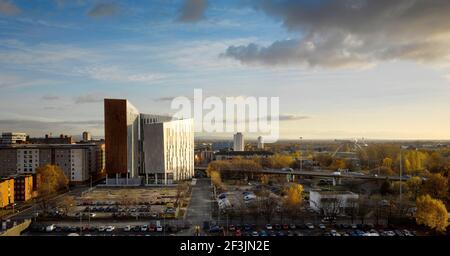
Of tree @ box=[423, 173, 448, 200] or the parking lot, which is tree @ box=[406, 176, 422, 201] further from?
the parking lot

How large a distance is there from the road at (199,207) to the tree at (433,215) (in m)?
4.07

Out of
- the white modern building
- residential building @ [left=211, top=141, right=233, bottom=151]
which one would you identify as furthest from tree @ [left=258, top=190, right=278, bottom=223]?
residential building @ [left=211, top=141, right=233, bottom=151]

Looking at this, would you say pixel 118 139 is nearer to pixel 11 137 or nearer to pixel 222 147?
pixel 11 137

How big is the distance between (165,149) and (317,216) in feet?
26.0

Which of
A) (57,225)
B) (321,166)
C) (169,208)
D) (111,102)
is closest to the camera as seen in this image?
(57,225)

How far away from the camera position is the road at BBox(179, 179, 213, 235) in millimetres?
7854

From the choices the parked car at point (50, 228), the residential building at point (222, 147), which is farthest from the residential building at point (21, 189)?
the residential building at point (222, 147)

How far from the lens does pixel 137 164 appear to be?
14883mm

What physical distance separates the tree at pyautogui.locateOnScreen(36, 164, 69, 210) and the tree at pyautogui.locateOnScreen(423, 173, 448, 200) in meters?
10.5

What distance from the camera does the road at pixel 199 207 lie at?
785 cm

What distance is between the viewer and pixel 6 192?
409 inches

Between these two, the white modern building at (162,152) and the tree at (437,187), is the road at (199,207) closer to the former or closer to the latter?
the white modern building at (162,152)
